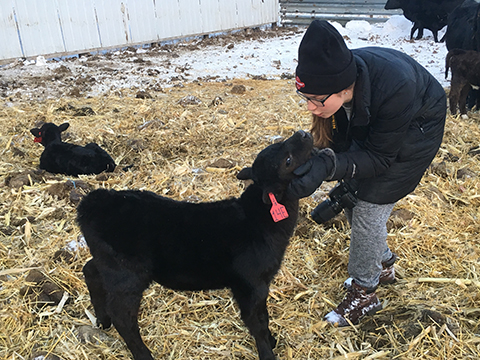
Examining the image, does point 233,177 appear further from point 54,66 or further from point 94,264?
point 54,66

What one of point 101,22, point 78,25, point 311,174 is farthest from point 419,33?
point 311,174

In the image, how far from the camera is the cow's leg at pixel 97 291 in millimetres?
2977

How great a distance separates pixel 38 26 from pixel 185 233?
12.2 meters

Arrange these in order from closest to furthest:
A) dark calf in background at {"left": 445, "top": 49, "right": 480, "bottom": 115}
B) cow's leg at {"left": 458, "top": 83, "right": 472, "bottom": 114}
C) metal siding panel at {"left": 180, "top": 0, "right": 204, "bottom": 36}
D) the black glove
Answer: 1. the black glove
2. dark calf in background at {"left": 445, "top": 49, "right": 480, "bottom": 115}
3. cow's leg at {"left": 458, "top": 83, "right": 472, "bottom": 114}
4. metal siding panel at {"left": 180, "top": 0, "right": 204, "bottom": 36}

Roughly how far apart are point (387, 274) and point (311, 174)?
5.51 feet

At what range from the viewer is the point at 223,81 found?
11.4 metres

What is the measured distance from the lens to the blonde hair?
315 cm

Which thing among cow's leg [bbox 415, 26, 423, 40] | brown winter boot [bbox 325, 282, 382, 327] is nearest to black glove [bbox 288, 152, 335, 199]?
brown winter boot [bbox 325, 282, 382, 327]

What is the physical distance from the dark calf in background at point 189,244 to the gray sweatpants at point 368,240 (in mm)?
665

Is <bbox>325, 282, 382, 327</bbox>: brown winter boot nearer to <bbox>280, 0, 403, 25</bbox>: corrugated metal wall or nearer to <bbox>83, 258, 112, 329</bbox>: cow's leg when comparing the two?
<bbox>83, 258, 112, 329</bbox>: cow's leg

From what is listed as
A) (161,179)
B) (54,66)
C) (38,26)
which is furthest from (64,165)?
(38,26)

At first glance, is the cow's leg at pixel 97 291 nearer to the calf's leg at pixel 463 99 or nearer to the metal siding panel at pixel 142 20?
the calf's leg at pixel 463 99

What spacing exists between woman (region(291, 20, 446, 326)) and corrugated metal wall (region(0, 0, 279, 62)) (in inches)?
469

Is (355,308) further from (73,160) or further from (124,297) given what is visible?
(73,160)
